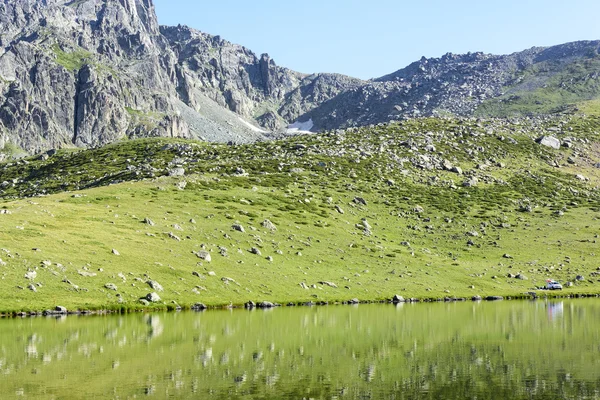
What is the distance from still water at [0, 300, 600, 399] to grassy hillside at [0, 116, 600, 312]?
1736 cm

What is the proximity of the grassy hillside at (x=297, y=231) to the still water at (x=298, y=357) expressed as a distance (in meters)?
17.4

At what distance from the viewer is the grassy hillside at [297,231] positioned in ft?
263

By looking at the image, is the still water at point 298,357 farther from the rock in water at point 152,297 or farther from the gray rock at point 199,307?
the gray rock at point 199,307

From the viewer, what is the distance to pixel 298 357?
129 ft

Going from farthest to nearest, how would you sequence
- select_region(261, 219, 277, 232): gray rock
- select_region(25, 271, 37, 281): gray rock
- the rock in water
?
select_region(261, 219, 277, 232): gray rock, the rock in water, select_region(25, 271, 37, 281): gray rock

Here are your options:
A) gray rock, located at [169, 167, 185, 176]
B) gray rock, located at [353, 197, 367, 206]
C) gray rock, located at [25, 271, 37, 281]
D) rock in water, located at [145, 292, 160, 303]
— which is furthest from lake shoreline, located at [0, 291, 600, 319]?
gray rock, located at [169, 167, 185, 176]

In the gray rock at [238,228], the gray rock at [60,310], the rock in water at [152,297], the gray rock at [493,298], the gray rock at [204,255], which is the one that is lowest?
the gray rock at [493,298]

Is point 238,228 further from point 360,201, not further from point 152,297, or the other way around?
point 360,201

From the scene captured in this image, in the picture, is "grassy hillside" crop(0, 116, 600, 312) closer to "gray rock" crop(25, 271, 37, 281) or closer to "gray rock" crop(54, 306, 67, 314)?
"gray rock" crop(25, 271, 37, 281)

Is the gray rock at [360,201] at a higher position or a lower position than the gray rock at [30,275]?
higher

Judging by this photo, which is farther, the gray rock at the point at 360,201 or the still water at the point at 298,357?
the gray rock at the point at 360,201

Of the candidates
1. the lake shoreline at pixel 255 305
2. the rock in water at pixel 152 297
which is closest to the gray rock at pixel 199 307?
the lake shoreline at pixel 255 305

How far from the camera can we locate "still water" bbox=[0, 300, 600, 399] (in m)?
29.5

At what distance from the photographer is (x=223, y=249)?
9719 centimetres
